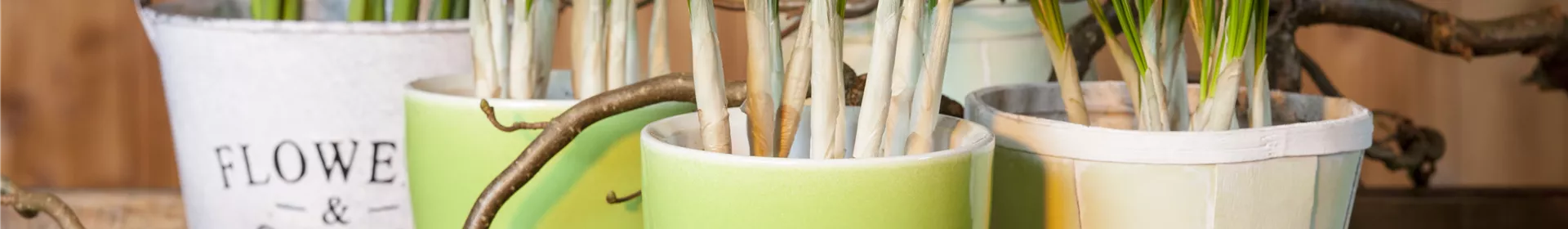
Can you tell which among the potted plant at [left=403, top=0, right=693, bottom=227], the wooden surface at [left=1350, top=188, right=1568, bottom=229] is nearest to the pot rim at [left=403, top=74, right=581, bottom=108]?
the potted plant at [left=403, top=0, right=693, bottom=227]

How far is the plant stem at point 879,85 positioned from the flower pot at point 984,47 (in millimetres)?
157

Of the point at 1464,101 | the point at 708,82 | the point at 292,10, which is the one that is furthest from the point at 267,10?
the point at 1464,101

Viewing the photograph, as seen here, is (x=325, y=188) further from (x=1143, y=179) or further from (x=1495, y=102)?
(x=1495, y=102)

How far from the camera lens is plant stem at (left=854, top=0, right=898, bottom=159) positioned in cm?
25

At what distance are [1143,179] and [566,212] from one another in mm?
140

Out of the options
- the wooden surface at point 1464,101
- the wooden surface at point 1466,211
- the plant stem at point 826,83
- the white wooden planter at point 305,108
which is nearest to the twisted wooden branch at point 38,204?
the white wooden planter at point 305,108

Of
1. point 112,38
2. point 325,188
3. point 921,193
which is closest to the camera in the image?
point 921,193

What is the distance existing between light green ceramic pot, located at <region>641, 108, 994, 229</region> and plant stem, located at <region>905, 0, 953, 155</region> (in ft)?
0.03

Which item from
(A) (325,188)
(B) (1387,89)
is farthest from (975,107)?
(B) (1387,89)

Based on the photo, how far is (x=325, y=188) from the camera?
411mm

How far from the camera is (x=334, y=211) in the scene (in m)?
0.41

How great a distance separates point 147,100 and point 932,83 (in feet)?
2.52

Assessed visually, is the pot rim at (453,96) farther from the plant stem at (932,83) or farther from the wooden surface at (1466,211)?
the wooden surface at (1466,211)

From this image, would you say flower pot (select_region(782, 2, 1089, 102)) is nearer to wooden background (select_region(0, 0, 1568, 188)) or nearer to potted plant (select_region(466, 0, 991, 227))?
potted plant (select_region(466, 0, 991, 227))
